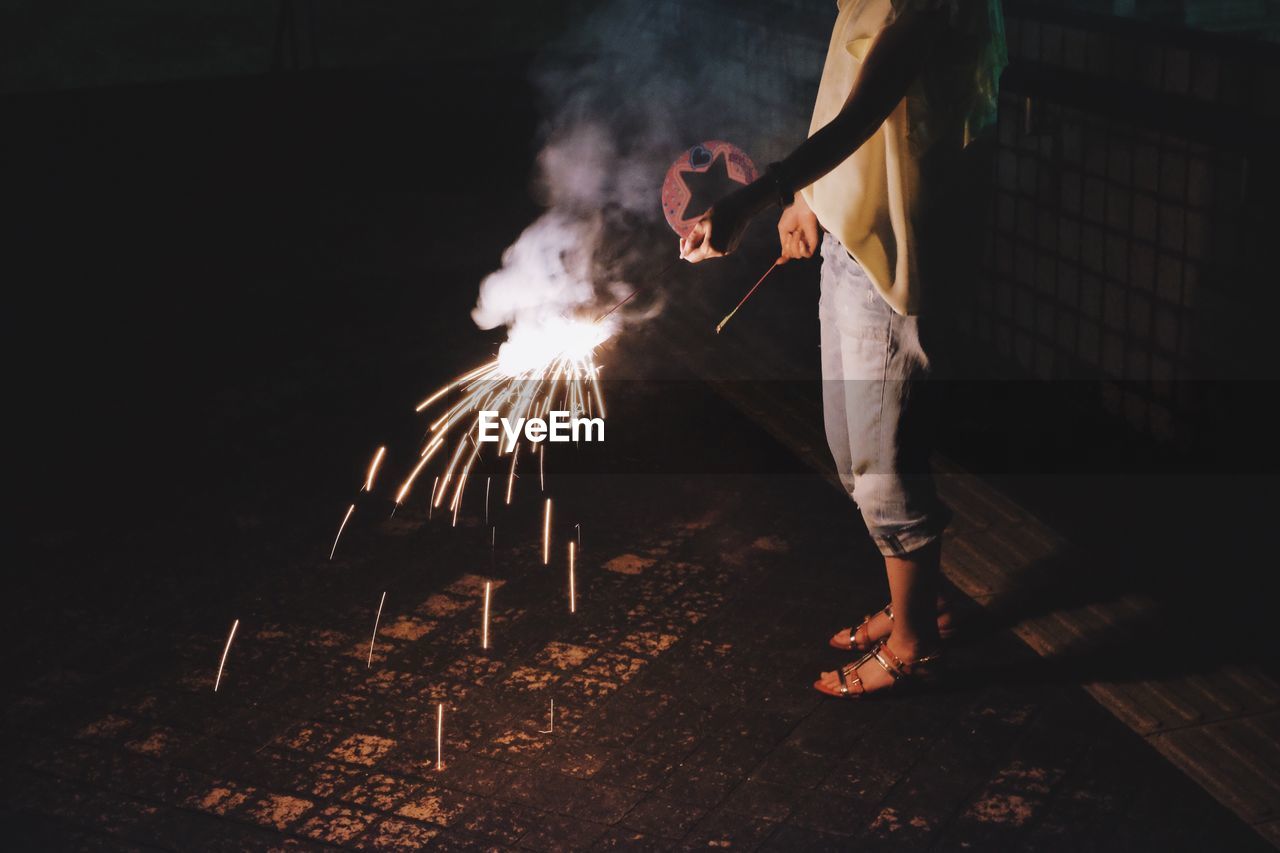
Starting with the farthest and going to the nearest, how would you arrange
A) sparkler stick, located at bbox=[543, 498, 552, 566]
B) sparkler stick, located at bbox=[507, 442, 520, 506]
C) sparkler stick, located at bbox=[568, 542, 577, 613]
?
sparkler stick, located at bbox=[507, 442, 520, 506], sparkler stick, located at bbox=[543, 498, 552, 566], sparkler stick, located at bbox=[568, 542, 577, 613]

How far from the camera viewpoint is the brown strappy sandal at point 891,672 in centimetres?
432

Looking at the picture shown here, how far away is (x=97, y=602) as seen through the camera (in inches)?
204

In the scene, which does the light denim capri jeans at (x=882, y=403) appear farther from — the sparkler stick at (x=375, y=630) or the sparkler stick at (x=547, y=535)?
the sparkler stick at (x=375, y=630)

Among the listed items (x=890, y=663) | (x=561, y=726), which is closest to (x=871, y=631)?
(x=890, y=663)

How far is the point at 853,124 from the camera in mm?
3648

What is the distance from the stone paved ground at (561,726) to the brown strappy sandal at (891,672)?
47mm

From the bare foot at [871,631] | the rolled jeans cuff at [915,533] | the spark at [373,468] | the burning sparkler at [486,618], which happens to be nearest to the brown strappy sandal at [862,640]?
the bare foot at [871,631]

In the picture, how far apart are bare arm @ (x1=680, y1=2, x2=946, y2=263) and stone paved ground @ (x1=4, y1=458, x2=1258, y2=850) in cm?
150

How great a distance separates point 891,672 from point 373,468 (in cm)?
287

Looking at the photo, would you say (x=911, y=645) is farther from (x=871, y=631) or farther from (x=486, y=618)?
(x=486, y=618)

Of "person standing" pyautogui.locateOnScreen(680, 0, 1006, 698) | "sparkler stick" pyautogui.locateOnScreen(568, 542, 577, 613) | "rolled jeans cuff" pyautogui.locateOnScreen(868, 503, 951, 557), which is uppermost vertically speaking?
"person standing" pyautogui.locateOnScreen(680, 0, 1006, 698)

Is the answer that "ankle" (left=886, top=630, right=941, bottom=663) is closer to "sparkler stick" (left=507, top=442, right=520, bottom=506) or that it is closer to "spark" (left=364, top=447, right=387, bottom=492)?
"sparkler stick" (left=507, top=442, right=520, bottom=506)

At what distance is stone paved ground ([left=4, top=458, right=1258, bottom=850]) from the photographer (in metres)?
3.77

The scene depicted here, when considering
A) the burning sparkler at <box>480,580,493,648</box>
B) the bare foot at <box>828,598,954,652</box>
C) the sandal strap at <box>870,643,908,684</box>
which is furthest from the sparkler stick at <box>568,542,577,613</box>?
the sandal strap at <box>870,643,908,684</box>
